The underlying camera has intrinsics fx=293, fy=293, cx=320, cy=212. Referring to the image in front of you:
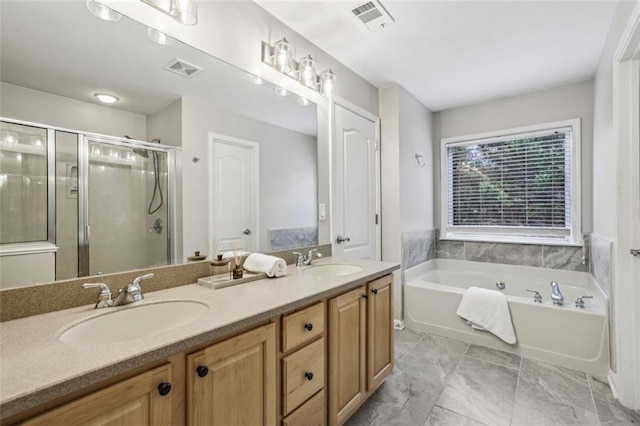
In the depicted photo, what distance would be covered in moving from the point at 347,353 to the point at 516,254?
2.63 metres

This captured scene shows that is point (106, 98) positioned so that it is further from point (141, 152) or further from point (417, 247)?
point (417, 247)

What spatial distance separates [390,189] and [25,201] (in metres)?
2.61

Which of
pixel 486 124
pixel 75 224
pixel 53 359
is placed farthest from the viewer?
pixel 486 124

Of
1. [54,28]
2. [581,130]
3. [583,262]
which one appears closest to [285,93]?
[54,28]

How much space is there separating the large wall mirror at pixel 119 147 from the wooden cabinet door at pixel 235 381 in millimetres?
633

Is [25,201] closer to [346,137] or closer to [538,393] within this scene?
[346,137]

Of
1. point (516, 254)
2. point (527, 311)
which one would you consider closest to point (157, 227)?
point (527, 311)

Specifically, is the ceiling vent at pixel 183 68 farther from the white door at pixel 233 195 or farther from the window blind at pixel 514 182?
the window blind at pixel 514 182

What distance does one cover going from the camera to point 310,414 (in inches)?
51.0

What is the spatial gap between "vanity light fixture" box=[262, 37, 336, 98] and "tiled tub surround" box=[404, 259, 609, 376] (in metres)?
2.00

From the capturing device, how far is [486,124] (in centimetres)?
340

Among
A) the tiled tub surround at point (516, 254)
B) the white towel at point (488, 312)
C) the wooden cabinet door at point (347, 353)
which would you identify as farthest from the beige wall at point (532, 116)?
the wooden cabinet door at point (347, 353)

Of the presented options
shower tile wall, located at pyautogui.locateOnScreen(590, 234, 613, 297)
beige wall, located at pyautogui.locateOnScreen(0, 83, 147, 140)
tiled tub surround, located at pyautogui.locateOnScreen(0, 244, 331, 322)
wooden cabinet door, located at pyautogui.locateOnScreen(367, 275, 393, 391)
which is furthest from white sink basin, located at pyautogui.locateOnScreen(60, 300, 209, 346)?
shower tile wall, located at pyautogui.locateOnScreen(590, 234, 613, 297)

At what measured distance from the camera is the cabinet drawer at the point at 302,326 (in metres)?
1.18
